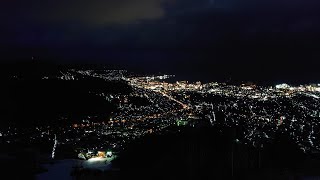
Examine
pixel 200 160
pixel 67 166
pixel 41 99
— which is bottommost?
pixel 67 166

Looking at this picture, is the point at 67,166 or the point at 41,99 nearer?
the point at 67,166

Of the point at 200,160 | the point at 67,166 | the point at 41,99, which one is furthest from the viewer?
the point at 41,99

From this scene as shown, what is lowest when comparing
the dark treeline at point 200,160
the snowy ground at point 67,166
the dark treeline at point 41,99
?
the snowy ground at point 67,166

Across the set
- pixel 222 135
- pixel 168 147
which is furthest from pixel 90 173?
pixel 222 135

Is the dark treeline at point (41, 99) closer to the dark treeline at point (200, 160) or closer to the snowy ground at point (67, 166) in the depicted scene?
the snowy ground at point (67, 166)

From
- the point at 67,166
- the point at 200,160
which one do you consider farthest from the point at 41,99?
the point at 200,160

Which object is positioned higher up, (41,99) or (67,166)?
(41,99)

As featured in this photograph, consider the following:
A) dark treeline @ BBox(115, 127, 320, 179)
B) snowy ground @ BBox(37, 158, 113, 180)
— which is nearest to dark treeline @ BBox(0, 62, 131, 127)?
snowy ground @ BBox(37, 158, 113, 180)

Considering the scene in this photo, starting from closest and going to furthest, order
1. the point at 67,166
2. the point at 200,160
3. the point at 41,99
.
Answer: the point at 200,160, the point at 67,166, the point at 41,99

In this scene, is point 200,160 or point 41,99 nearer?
point 200,160

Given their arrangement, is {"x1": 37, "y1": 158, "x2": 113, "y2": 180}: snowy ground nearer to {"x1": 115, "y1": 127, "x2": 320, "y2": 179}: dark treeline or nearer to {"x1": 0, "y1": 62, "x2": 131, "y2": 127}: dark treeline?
{"x1": 115, "y1": 127, "x2": 320, "y2": 179}: dark treeline

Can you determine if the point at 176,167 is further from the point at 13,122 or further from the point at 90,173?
the point at 13,122

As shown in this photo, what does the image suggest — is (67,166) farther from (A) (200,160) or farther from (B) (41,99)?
(B) (41,99)

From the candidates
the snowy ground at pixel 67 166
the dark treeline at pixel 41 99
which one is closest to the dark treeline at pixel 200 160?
the snowy ground at pixel 67 166
